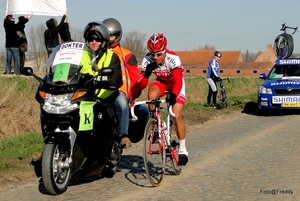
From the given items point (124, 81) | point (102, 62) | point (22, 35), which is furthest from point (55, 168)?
point (22, 35)

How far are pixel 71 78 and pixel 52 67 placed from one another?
1.25 ft

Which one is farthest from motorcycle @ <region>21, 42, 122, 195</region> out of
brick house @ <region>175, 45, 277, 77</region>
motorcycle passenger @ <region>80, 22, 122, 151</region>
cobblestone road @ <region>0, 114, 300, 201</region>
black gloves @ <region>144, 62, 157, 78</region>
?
brick house @ <region>175, 45, 277, 77</region>

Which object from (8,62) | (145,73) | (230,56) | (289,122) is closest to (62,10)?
(8,62)

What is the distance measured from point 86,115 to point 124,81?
5.29ft

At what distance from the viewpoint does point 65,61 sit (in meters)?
7.00

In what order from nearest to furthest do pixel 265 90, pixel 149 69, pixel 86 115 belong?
pixel 86 115 → pixel 149 69 → pixel 265 90

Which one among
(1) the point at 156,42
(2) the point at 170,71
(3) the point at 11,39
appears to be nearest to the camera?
(1) the point at 156,42

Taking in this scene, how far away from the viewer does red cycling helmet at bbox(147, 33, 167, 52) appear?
788cm

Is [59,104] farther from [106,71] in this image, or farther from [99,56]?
[99,56]

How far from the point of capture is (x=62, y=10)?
52.9ft

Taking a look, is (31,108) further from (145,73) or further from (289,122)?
(289,122)

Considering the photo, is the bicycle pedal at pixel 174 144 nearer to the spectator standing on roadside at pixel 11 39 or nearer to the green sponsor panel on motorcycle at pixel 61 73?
the green sponsor panel on motorcycle at pixel 61 73

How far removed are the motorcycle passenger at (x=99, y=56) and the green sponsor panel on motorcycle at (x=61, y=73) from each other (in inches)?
14.3

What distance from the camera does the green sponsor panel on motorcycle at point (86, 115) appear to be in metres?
6.76
